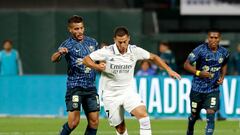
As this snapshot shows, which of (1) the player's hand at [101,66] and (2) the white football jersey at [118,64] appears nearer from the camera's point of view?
(1) the player's hand at [101,66]

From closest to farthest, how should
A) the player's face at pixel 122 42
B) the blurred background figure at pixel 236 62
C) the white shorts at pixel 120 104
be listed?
1. the player's face at pixel 122 42
2. the white shorts at pixel 120 104
3. the blurred background figure at pixel 236 62

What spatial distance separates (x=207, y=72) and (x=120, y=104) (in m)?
2.61

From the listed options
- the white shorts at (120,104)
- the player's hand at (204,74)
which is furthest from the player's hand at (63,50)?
the player's hand at (204,74)

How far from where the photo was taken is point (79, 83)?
15.0 m

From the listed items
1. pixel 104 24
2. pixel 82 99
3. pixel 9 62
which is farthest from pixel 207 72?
pixel 104 24

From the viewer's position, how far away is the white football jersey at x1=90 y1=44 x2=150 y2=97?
1440 cm

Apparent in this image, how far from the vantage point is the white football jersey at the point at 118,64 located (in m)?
14.4

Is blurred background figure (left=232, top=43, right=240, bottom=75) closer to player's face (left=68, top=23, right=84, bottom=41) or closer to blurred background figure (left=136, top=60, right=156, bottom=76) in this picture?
blurred background figure (left=136, top=60, right=156, bottom=76)

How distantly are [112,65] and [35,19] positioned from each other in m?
15.2

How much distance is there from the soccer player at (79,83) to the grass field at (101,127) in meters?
3.79

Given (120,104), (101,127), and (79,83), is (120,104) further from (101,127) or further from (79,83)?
(101,127)

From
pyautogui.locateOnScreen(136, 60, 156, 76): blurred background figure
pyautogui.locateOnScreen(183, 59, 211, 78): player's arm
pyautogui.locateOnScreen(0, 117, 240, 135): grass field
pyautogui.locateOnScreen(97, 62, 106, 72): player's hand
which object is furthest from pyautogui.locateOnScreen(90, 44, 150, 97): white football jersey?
pyautogui.locateOnScreen(136, 60, 156, 76): blurred background figure

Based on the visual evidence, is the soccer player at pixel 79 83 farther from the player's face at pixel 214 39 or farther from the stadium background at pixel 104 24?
the stadium background at pixel 104 24

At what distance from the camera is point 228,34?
96.1 feet
